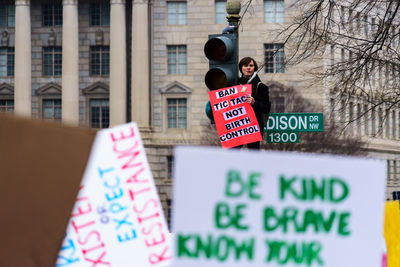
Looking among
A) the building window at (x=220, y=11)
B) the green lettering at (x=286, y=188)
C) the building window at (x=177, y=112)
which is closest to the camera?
the green lettering at (x=286, y=188)

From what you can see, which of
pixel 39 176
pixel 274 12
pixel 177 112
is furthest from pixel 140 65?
pixel 39 176

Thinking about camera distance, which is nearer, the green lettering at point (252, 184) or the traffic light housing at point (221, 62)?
the green lettering at point (252, 184)

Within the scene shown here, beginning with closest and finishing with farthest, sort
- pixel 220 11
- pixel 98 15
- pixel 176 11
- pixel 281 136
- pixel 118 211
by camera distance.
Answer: pixel 118 211, pixel 281 136, pixel 220 11, pixel 176 11, pixel 98 15

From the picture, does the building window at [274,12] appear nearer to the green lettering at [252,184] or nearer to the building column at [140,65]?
the building column at [140,65]

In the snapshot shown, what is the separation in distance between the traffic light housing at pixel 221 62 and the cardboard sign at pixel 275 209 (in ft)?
29.9

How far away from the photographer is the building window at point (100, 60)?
89062 mm

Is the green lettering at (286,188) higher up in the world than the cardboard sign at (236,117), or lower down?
lower down

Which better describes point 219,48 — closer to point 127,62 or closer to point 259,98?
point 259,98

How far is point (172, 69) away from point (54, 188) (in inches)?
3237

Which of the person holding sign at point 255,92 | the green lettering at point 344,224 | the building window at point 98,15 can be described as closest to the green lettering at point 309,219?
the green lettering at point 344,224

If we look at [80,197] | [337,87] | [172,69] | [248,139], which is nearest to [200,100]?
[172,69]

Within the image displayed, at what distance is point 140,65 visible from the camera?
279ft

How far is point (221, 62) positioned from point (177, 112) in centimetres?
7319

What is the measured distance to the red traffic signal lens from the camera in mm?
14469
